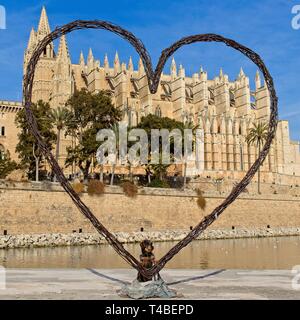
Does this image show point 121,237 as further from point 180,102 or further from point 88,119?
point 180,102

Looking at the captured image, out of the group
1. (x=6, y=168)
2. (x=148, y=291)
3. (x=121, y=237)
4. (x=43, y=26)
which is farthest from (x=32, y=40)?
(x=148, y=291)

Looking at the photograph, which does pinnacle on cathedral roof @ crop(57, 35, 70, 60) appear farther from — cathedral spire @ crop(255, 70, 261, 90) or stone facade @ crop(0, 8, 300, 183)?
cathedral spire @ crop(255, 70, 261, 90)

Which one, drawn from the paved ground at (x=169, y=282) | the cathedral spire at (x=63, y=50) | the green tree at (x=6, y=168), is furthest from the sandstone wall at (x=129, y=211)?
the cathedral spire at (x=63, y=50)

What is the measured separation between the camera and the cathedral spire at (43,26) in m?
61.9

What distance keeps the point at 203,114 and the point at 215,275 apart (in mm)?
52724

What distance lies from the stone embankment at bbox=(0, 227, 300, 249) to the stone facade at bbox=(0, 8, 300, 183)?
19.0 meters

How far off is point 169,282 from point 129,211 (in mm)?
25436

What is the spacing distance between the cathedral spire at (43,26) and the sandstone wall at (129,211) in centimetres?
3345

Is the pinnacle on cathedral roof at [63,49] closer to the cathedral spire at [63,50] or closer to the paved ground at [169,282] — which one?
the cathedral spire at [63,50]

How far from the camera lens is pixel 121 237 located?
3278 centimetres

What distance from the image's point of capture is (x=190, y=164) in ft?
191

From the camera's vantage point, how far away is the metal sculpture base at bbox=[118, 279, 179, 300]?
27.2ft
